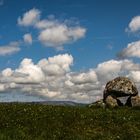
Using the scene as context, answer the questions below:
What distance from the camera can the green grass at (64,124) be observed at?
32281mm

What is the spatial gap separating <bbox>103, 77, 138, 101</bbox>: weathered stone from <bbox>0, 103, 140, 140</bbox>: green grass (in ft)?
58.9

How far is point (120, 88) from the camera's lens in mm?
58844

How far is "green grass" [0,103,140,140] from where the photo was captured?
106ft

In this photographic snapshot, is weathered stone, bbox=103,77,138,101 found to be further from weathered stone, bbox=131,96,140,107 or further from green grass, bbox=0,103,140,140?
green grass, bbox=0,103,140,140

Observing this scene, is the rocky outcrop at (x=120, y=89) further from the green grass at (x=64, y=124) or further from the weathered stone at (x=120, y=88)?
the green grass at (x=64, y=124)

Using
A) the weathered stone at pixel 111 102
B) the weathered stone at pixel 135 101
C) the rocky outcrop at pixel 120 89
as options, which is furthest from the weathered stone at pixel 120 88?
the weathered stone at pixel 135 101

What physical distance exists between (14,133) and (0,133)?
107cm

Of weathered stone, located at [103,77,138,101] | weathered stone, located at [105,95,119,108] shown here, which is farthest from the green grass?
weathered stone, located at [103,77,138,101]

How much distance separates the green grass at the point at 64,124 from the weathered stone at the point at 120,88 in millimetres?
17942

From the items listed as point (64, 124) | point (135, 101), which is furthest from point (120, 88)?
point (64, 124)

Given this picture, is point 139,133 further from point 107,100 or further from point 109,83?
point 109,83

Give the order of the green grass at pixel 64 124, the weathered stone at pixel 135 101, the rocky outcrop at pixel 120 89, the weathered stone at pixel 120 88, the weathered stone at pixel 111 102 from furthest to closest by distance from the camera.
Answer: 1. the weathered stone at pixel 120 88
2. the rocky outcrop at pixel 120 89
3. the weathered stone at pixel 111 102
4. the weathered stone at pixel 135 101
5. the green grass at pixel 64 124

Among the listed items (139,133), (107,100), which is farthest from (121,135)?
(107,100)

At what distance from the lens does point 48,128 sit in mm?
33719
